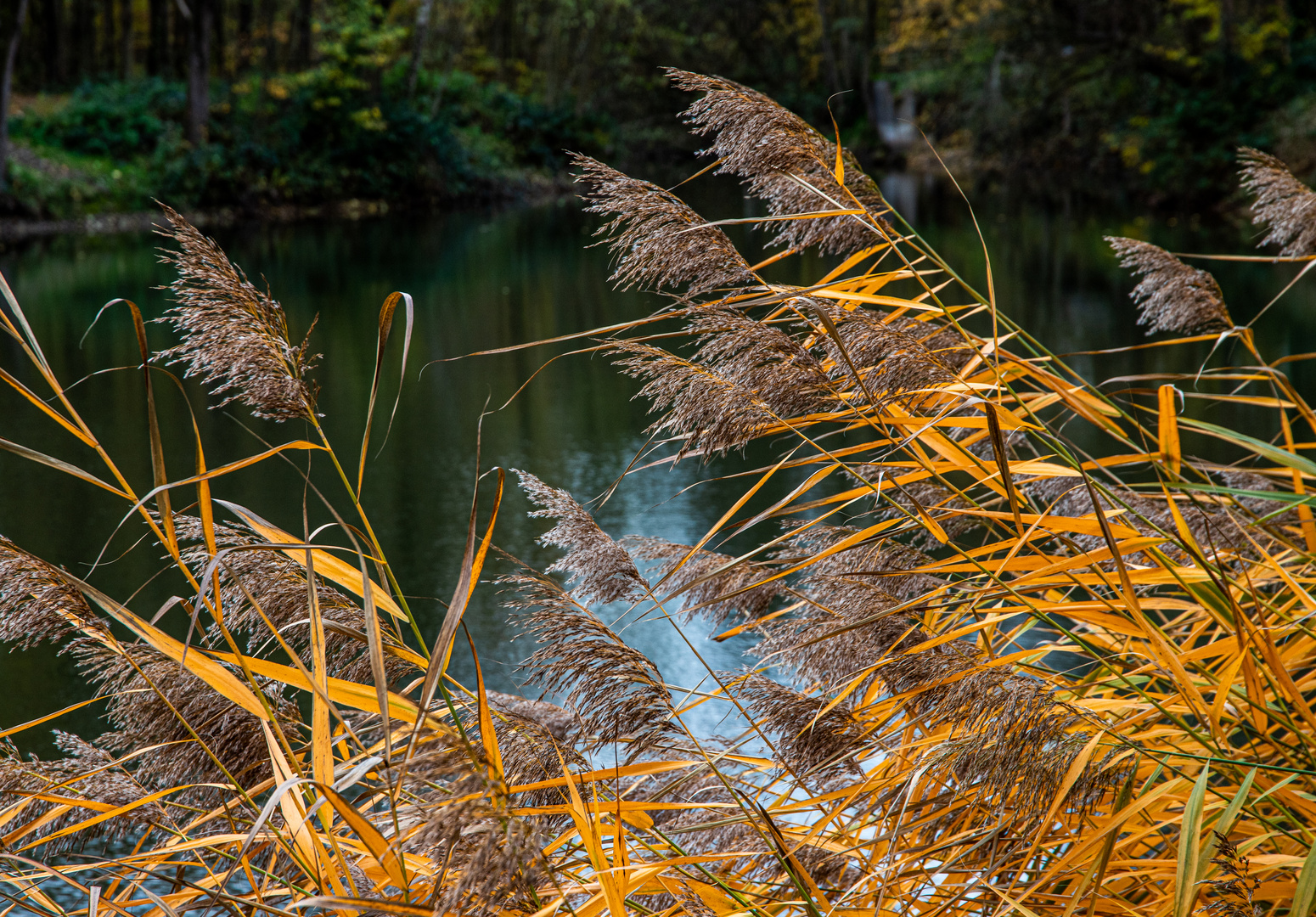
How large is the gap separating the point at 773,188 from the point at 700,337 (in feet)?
0.97

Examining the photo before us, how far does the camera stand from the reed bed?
1.13 meters

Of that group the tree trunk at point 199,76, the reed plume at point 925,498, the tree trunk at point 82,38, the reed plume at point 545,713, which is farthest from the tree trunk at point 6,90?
the reed plume at point 925,498

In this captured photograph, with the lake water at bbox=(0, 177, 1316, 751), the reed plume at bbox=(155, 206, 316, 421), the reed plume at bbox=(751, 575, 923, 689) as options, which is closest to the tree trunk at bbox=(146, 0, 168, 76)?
the lake water at bbox=(0, 177, 1316, 751)

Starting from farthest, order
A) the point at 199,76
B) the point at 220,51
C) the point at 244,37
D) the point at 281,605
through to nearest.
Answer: the point at 220,51, the point at 244,37, the point at 199,76, the point at 281,605

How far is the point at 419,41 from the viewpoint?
22.9 m

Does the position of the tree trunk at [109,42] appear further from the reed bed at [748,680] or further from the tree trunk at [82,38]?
the reed bed at [748,680]

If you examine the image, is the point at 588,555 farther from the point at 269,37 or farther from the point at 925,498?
the point at 269,37

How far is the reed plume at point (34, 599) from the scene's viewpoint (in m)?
1.13

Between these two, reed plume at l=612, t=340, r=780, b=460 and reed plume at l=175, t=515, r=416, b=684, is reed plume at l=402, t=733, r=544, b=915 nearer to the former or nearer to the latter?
reed plume at l=175, t=515, r=416, b=684

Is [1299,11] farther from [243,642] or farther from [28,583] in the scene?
[28,583]

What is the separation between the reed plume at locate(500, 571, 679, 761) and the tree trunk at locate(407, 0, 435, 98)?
906 inches

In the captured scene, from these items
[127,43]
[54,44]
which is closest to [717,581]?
[127,43]

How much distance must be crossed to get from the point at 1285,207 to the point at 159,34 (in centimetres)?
3210

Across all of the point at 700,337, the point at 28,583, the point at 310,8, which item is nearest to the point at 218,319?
the point at 28,583
